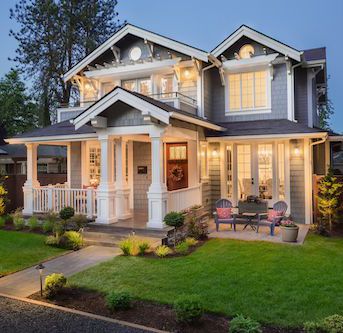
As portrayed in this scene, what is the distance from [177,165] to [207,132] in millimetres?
1615

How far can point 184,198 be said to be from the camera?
35.8ft

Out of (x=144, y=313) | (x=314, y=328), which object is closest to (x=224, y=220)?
(x=144, y=313)

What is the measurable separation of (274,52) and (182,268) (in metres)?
8.97

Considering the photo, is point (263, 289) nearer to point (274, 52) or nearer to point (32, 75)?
point (274, 52)

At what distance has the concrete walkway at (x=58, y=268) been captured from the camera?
6211mm

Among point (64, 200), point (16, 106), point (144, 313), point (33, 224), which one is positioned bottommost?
point (144, 313)

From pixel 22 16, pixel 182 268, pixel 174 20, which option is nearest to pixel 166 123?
pixel 182 268

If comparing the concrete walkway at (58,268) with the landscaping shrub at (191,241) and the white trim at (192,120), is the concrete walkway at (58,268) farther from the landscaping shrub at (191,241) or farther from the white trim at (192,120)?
the white trim at (192,120)

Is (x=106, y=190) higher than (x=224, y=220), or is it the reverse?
(x=106, y=190)

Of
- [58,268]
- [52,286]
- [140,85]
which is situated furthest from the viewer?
[140,85]

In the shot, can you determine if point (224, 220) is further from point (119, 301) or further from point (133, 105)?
point (119, 301)

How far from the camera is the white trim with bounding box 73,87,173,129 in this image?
367 inches

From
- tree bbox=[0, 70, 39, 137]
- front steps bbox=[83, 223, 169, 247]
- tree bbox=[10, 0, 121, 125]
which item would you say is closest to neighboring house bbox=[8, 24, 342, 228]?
front steps bbox=[83, 223, 169, 247]

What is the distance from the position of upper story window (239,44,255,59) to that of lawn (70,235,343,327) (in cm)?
742
